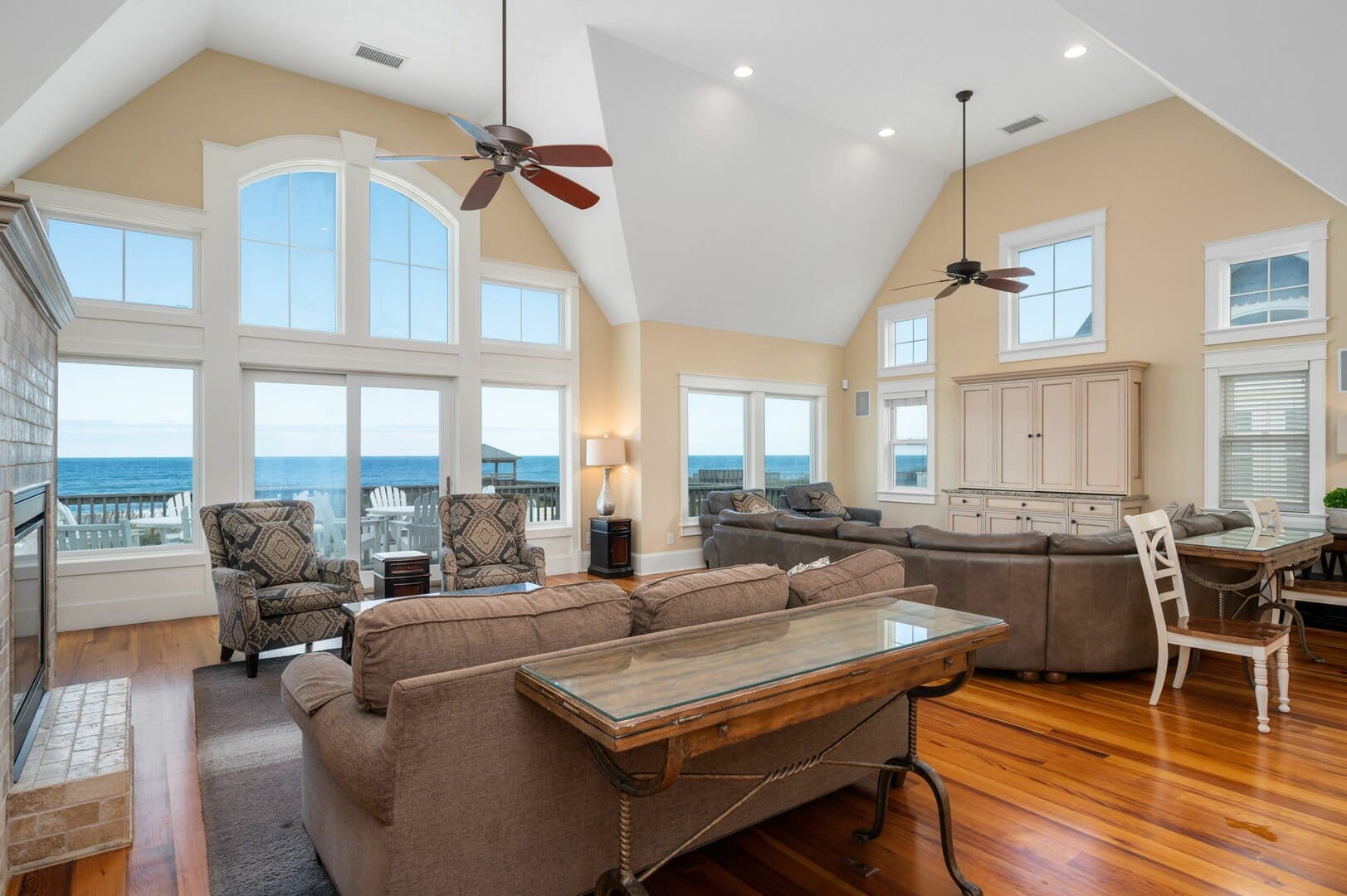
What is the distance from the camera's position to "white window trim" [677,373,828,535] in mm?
7797

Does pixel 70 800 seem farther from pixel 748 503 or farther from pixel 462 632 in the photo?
pixel 748 503

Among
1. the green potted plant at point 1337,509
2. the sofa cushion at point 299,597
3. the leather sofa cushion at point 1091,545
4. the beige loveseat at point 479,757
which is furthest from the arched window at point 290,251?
Answer: the green potted plant at point 1337,509

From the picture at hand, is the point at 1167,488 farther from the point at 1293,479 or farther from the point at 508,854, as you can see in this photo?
the point at 508,854

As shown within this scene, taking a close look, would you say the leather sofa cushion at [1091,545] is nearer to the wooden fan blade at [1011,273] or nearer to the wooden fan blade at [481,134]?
the wooden fan blade at [1011,273]

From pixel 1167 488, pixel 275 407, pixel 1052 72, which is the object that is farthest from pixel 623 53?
pixel 1167 488

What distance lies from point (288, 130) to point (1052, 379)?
7197mm

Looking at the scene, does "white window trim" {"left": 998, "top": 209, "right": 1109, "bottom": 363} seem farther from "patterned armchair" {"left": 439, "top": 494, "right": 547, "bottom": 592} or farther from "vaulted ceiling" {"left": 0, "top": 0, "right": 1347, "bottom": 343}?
"patterned armchair" {"left": 439, "top": 494, "right": 547, "bottom": 592}

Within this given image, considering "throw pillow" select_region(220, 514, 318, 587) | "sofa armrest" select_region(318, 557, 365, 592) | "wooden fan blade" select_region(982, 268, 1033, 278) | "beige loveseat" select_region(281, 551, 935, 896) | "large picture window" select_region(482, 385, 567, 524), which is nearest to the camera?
"beige loveseat" select_region(281, 551, 935, 896)

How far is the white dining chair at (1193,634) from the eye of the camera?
3236mm

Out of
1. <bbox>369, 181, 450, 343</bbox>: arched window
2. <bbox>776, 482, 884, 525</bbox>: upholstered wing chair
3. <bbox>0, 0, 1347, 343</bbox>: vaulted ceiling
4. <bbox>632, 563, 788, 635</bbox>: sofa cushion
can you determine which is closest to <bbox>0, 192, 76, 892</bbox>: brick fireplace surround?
<bbox>0, 0, 1347, 343</bbox>: vaulted ceiling

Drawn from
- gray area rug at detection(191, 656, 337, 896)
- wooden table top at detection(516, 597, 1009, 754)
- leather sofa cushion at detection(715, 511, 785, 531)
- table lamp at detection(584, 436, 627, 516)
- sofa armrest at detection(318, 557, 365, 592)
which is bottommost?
gray area rug at detection(191, 656, 337, 896)

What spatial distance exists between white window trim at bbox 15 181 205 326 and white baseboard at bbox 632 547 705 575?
172 inches

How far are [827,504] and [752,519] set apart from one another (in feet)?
9.81

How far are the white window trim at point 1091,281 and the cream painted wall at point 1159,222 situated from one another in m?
0.07
